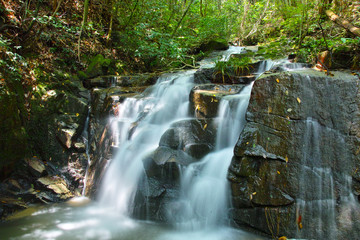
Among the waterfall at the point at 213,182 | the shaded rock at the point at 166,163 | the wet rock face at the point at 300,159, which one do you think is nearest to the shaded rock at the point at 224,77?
the waterfall at the point at 213,182

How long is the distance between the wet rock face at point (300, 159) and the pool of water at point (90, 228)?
1.73 feet

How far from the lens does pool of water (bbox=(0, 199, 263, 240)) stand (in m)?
3.41

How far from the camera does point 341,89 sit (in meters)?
3.31

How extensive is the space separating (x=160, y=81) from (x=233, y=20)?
8.12 meters

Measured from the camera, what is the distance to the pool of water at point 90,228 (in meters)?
3.41

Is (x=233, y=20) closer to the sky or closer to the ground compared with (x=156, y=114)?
closer to the sky

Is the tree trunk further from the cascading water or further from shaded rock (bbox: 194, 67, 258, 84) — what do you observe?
the cascading water

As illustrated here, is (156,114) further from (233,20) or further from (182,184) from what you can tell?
(233,20)

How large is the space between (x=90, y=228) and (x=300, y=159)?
133 inches

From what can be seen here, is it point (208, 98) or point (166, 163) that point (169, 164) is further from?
point (208, 98)

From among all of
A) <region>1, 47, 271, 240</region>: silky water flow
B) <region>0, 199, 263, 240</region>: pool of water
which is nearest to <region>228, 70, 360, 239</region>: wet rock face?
<region>1, 47, 271, 240</region>: silky water flow

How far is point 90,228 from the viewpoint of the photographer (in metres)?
3.65

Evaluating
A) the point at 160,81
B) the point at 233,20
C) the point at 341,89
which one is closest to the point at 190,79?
the point at 160,81

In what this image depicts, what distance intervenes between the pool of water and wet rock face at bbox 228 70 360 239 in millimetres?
527
